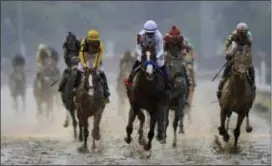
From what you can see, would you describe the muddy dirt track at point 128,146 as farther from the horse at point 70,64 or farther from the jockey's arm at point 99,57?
the jockey's arm at point 99,57

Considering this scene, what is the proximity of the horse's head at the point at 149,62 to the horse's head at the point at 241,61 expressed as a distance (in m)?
1.69

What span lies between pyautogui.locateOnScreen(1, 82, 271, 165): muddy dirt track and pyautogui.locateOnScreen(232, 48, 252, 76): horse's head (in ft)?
8.78

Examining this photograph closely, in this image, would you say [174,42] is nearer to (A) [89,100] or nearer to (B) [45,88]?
(A) [89,100]

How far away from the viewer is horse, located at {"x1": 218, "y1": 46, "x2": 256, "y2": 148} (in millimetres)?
21188

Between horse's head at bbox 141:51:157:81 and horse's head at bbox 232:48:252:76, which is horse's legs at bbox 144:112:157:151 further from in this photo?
horse's head at bbox 232:48:252:76

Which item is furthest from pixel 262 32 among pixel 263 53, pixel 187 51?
pixel 187 51

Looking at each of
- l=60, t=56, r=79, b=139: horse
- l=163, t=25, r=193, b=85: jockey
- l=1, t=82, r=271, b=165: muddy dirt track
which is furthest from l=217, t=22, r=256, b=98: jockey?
l=60, t=56, r=79, b=139: horse

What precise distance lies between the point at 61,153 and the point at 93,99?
1101 cm

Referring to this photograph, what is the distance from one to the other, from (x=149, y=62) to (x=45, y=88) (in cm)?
2158

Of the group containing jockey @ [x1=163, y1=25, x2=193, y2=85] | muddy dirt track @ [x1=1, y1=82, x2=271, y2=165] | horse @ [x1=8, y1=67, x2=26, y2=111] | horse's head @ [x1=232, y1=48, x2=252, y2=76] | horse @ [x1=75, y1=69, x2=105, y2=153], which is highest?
jockey @ [x1=163, y1=25, x2=193, y2=85]

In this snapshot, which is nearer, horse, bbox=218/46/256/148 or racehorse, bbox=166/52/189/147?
horse, bbox=218/46/256/148

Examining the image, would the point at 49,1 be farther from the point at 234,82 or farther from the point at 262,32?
the point at 234,82

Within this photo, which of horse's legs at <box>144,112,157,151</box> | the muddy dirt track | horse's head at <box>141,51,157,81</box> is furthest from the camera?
the muddy dirt track

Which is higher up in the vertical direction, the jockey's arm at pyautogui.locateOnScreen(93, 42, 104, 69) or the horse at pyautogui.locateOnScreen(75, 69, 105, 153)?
the jockey's arm at pyautogui.locateOnScreen(93, 42, 104, 69)
